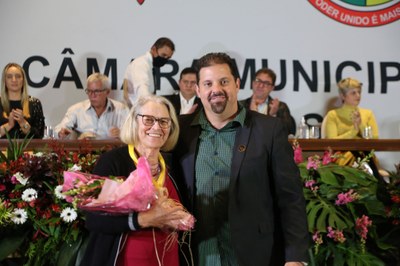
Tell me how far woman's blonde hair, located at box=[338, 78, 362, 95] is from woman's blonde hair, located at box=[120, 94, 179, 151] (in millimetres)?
4598

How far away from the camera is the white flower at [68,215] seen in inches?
122

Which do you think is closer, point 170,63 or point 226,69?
point 226,69

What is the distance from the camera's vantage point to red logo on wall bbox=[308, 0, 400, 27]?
726 centimetres

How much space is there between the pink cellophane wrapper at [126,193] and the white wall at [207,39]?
4.98 metres

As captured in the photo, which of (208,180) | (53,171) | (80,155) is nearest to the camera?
(208,180)

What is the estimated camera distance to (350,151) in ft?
17.6

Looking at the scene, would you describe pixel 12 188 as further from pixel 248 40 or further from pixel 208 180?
pixel 248 40

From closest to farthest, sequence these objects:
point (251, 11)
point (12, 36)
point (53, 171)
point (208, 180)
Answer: point (208, 180)
point (53, 171)
point (12, 36)
point (251, 11)

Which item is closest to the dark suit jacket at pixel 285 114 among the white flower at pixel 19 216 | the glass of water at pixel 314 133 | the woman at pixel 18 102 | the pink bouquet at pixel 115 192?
the glass of water at pixel 314 133

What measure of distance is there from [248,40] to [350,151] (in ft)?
7.74

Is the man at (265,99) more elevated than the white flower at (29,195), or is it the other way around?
the man at (265,99)

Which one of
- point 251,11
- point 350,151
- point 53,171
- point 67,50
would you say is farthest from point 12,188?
point 251,11

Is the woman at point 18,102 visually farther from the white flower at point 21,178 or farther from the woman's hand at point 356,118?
the woman's hand at point 356,118

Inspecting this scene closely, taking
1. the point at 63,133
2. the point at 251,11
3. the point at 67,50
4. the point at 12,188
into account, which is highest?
the point at 251,11
